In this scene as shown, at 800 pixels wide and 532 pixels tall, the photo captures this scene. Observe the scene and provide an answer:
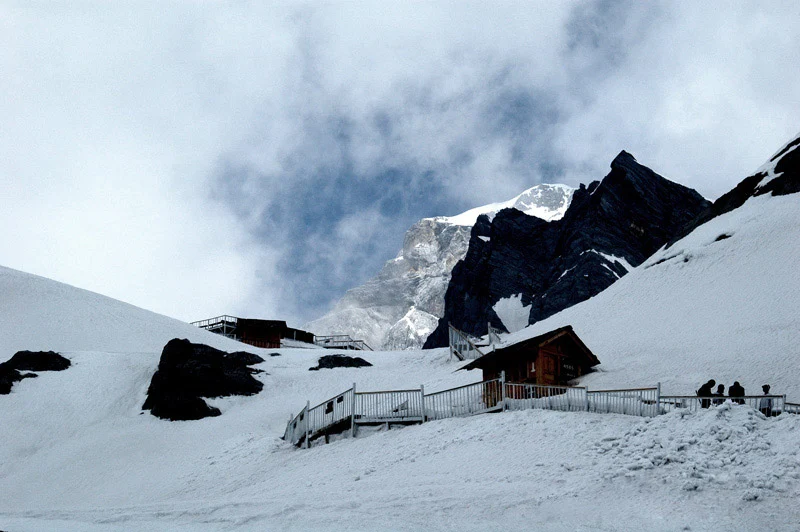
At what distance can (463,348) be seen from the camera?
5088 cm

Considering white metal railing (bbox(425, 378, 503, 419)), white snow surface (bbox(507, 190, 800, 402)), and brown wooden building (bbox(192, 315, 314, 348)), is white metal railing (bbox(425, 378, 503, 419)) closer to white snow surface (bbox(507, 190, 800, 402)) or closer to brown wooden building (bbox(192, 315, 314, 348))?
white snow surface (bbox(507, 190, 800, 402))

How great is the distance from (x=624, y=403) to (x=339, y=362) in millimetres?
35973

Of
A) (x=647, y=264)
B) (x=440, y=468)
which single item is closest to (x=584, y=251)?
(x=647, y=264)

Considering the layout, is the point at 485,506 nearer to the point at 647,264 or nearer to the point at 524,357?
the point at 524,357

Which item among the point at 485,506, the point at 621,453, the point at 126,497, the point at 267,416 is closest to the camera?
the point at 485,506

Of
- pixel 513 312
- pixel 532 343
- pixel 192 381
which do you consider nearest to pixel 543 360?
pixel 532 343

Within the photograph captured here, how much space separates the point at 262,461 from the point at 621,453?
1667 centimetres

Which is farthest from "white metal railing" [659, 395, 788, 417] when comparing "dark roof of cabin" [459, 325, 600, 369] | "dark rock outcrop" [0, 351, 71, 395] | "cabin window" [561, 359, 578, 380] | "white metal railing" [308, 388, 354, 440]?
"dark rock outcrop" [0, 351, 71, 395]

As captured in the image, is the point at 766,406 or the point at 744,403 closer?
the point at 744,403

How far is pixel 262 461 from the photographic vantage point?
30.3m

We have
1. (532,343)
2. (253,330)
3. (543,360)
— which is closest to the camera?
(532,343)

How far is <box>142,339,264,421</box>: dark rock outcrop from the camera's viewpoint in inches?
1693

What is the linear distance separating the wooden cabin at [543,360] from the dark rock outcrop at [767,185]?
33.1 meters

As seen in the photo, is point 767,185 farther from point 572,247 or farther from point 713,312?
point 572,247
